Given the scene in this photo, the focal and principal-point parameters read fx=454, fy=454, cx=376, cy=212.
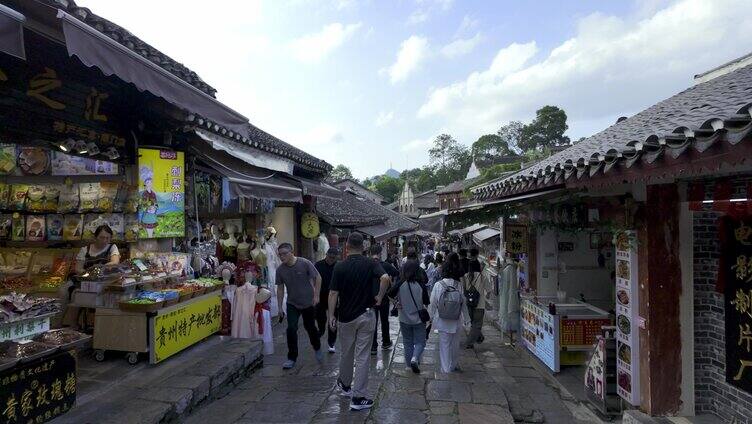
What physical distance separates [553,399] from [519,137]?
61.0 meters

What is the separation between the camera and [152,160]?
6.63 meters

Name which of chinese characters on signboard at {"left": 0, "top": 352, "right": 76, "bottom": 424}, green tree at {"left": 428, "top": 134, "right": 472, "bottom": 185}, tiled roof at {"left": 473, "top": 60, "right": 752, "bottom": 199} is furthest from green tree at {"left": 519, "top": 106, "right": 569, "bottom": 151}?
chinese characters on signboard at {"left": 0, "top": 352, "right": 76, "bottom": 424}

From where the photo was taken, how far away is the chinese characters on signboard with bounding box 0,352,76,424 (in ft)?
11.9

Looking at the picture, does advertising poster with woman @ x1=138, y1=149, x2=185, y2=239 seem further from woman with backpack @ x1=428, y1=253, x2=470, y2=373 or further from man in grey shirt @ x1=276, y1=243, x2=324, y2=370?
woman with backpack @ x1=428, y1=253, x2=470, y2=373

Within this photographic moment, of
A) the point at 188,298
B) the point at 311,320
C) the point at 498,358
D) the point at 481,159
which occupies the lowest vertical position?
the point at 498,358

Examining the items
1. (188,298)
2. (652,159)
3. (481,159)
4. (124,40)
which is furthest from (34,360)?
(481,159)

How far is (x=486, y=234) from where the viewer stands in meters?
15.6

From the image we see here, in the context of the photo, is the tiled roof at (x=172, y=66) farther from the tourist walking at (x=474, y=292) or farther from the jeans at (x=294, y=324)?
the tourist walking at (x=474, y=292)

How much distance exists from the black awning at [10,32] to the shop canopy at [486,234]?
13081 mm

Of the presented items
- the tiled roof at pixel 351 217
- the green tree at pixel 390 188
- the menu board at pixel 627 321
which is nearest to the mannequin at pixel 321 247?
the tiled roof at pixel 351 217

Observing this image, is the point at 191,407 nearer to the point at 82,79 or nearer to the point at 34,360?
the point at 34,360

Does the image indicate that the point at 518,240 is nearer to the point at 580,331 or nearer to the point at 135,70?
the point at 580,331

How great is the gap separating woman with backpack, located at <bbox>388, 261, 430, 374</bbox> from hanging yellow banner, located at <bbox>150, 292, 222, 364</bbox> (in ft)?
8.99

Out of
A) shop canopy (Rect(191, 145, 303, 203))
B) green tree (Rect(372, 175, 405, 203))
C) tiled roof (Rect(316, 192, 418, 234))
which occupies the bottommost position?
tiled roof (Rect(316, 192, 418, 234))
